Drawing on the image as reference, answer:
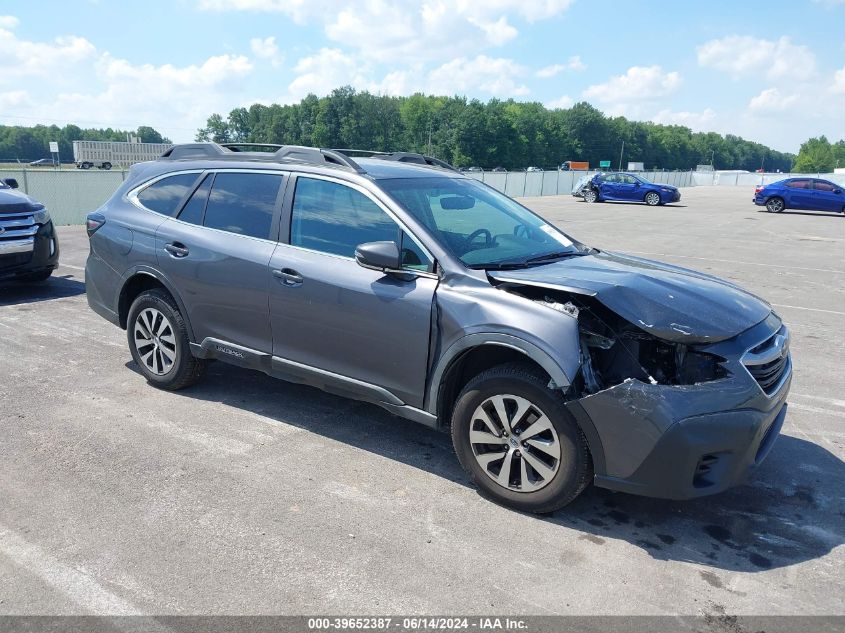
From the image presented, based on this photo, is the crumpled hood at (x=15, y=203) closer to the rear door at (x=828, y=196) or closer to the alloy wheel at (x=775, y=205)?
the alloy wheel at (x=775, y=205)

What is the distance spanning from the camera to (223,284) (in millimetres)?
4680

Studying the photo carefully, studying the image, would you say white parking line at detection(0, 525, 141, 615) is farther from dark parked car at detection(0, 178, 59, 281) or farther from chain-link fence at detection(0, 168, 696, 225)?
chain-link fence at detection(0, 168, 696, 225)

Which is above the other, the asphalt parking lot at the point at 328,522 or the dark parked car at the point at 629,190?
the dark parked car at the point at 629,190

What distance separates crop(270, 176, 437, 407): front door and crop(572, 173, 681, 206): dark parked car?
31565mm

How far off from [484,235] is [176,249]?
2288 millimetres

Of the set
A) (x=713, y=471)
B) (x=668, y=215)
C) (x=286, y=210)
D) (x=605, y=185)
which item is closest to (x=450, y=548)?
(x=713, y=471)

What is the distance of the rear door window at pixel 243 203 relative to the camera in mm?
4625

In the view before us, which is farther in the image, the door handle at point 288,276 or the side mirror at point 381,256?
the door handle at point 288,276

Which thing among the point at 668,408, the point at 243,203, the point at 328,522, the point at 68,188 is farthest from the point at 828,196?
the point at 328,522

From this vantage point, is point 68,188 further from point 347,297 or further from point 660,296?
point 660,296

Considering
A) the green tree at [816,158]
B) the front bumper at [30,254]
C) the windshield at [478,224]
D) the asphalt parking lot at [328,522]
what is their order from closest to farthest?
the asphalt parking lot at [328,522] → the windshield at [478,224] → the front bumper at [30,254] → the green tree at [816,158]

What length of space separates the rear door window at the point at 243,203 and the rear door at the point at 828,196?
3043 cm

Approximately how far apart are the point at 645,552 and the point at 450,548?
0.96 m

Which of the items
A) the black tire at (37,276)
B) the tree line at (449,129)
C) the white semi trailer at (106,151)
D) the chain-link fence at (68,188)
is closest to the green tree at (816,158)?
the tree line at (449,129)
